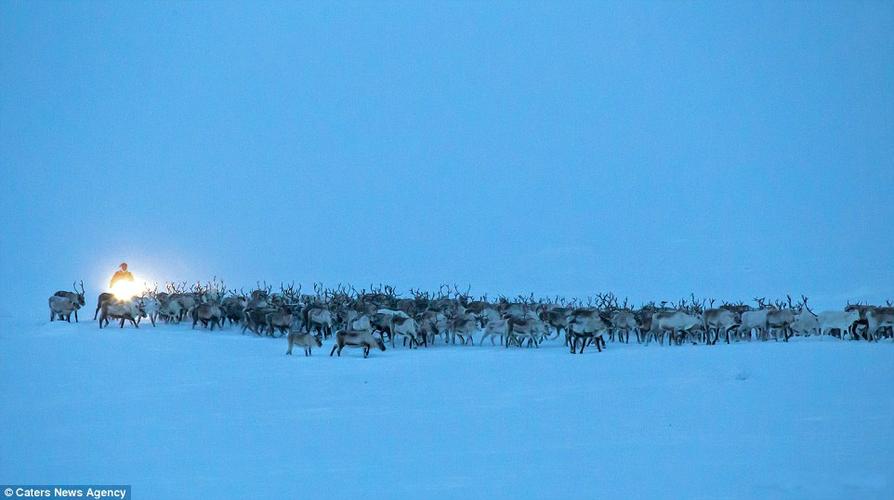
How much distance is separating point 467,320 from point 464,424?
8.16 metres

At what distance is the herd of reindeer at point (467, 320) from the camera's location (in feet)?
51.9

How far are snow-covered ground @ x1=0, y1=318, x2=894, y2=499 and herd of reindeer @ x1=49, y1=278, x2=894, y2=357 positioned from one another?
1601mm

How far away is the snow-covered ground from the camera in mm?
7191

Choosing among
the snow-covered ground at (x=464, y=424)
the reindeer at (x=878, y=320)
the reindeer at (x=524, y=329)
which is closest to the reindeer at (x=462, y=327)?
the reindeer at (x=524, y=329)

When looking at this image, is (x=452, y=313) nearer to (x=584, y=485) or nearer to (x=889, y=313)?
(x=889, y=313)

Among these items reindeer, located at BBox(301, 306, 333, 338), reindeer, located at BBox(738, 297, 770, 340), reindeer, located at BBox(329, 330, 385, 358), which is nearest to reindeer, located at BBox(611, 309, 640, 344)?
reindeer, located at BBox(738, 297, 770, 340)

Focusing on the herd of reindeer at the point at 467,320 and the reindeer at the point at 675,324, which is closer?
the herd of reindeer at the point at 467,320

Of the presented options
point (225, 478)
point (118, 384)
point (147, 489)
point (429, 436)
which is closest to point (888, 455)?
point (429, 436)

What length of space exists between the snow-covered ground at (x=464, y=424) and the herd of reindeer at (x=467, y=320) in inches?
63.0

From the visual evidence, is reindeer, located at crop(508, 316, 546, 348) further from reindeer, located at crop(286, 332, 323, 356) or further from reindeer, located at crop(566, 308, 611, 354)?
reindeer, located at crop(286, 332, 323, 356)

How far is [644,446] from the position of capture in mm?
8102

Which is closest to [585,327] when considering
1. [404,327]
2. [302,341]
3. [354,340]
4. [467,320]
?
[467,320]

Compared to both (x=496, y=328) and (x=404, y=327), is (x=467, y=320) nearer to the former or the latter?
(x=496, y=328)

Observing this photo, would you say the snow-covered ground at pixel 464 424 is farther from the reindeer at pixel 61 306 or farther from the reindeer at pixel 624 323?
the reindeer at pixel 61 306
